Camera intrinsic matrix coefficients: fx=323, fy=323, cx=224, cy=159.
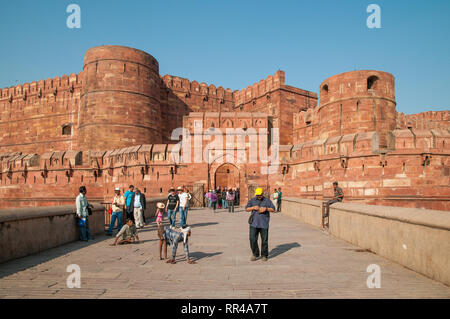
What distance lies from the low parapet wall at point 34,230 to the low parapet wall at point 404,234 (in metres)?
6.13

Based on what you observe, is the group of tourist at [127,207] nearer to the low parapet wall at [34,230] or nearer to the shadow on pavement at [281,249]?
the low parapet wall at [34,230]

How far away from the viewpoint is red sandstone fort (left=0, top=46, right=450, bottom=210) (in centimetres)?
1520

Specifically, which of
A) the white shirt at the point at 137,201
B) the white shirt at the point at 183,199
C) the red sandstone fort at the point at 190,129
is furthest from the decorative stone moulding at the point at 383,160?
the white shirt at the point at 137,201

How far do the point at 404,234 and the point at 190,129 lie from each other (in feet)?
53.2

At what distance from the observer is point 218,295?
357cm

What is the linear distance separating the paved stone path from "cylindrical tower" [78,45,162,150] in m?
20.9

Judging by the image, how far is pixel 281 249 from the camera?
6.35 meters

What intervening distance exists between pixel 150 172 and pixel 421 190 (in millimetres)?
14625

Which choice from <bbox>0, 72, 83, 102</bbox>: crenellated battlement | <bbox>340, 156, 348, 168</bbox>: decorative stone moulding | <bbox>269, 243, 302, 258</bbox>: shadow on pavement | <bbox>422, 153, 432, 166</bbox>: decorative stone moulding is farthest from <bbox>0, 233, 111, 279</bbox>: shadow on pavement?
<bbox>0, 72, 83, 102</bbox>: crenellated battlement

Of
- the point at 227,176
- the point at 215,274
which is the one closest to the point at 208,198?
the point at 227,176

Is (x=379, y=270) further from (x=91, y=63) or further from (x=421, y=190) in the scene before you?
(x=91, y=63)

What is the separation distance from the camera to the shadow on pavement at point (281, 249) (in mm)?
5926

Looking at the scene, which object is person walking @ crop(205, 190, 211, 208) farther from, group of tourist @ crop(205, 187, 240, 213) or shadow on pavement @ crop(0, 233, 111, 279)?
shadow on pavement @ crop(0, 233, 111, 279)

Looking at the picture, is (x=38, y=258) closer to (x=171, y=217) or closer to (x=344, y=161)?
(x=171, y=217)
